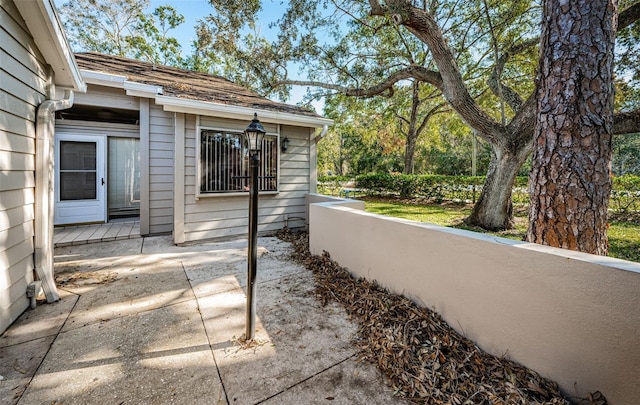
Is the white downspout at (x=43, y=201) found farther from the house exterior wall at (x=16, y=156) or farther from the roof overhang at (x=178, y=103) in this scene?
the roof overhang at (x=178, y=103)

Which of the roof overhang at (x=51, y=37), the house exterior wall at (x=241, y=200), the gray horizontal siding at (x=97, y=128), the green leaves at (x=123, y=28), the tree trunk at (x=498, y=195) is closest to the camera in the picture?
the roof overhang at (x=51, y=37)

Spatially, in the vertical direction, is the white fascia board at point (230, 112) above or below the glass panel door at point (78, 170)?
above

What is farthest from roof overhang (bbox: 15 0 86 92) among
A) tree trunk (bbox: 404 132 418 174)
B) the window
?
tree trunk (bbox: 404 132 418 174)

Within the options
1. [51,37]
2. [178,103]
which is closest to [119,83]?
[178,103]

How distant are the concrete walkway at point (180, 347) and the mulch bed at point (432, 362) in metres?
0.15

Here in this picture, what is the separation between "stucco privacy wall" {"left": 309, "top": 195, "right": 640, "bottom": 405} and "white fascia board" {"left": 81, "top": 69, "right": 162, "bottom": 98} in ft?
16.7

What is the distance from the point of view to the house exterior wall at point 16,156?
225 cm

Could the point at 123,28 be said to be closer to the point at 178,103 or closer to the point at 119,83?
the point at 119,83

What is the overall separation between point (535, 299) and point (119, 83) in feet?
22.3

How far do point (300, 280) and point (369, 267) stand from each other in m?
0.96

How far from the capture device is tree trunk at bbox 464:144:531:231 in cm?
610

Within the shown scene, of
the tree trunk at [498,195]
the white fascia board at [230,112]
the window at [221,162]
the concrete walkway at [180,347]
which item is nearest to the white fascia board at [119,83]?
the white fascia board at [230,112]

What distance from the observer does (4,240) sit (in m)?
2.28

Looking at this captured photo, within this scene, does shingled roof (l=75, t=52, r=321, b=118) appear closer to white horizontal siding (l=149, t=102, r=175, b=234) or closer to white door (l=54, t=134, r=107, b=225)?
white horizontal siding (l=149, t=102, r=175, b=234)
